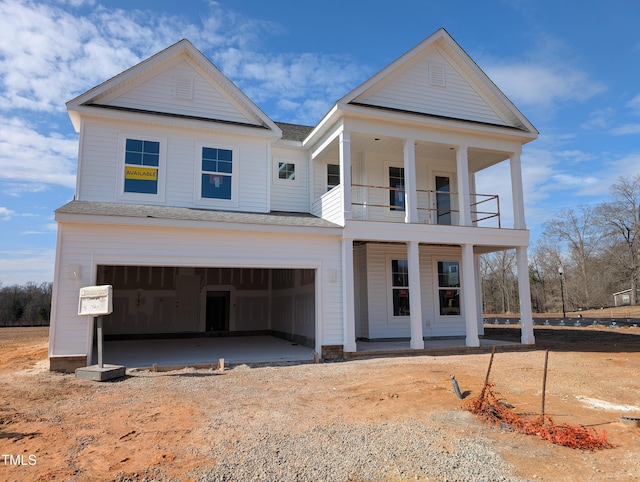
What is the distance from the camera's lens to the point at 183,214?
1220cm

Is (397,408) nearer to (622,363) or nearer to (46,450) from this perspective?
(46,450)

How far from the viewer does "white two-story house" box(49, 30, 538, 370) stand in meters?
11.4

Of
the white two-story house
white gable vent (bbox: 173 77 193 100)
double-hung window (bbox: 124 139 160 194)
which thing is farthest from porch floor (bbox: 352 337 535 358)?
white gable vent (bbox: 173 77 193 100)

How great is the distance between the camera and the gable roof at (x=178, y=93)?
44.1 feet

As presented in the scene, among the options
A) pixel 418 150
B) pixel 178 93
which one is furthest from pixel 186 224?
pixel 418 150

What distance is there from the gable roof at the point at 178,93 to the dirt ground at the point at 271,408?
7.82 meters

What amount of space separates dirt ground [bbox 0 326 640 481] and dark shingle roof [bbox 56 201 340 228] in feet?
12.6

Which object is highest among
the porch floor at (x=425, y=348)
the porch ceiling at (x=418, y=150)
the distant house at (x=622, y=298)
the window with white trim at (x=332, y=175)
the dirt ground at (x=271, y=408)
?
the porch ceiling at (x=418, y=150)

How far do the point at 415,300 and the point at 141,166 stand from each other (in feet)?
30.6

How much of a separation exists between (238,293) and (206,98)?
965cm

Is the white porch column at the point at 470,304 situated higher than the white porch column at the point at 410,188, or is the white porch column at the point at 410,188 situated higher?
the white porch column at the point at 410,188

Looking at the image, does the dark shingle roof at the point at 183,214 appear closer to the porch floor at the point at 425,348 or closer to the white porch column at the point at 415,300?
the white porch column at the point at 415,300

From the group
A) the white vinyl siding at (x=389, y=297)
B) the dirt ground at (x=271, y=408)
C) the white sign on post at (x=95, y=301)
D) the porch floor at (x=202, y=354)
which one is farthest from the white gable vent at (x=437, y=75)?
the white sign on post at (x=95, y=301)

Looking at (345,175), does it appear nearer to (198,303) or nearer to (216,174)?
(216,174)
